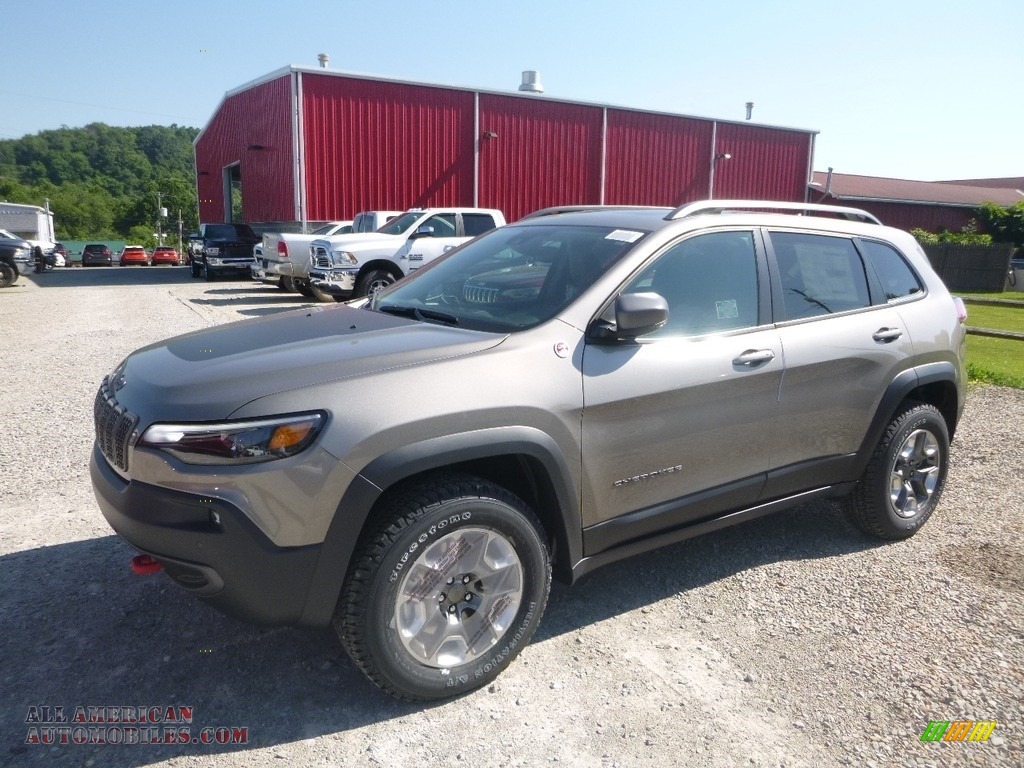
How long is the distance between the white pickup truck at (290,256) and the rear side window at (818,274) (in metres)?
11.3

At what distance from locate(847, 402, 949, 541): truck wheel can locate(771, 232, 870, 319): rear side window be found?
0.71 metres

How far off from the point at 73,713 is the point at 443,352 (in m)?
1.75

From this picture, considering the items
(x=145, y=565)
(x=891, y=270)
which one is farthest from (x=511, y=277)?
(x=891, y=270)

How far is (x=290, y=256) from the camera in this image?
15.0 m

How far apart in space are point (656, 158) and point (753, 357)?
25.4m

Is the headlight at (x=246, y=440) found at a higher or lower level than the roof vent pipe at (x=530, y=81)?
lower

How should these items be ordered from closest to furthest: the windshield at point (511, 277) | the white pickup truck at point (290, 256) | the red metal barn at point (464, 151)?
the windshield at point (511, 277) → the white pickup truck at point (290, 256) → the red metal barn at point (464, 151)

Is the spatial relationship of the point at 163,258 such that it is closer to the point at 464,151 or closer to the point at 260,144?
the point at 260,144

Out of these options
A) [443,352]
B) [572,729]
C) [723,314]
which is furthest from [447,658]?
[723,314]

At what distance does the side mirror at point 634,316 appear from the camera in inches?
115

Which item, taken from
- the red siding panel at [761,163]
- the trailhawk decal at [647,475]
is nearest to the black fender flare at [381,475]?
the trailhawk decal at [647,475]

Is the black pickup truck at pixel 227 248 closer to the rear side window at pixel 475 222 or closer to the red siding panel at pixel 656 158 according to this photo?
the rear side window at pixel 475 222

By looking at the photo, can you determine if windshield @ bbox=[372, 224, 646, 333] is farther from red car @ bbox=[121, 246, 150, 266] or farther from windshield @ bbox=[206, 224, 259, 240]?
red car @ bbox=[121, 246, 150, 266]

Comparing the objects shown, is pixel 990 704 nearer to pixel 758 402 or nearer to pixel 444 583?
pixel 758 402
